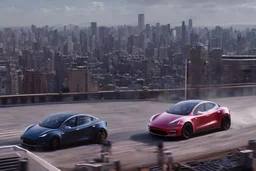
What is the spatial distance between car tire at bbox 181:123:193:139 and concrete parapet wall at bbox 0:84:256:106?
527 inches

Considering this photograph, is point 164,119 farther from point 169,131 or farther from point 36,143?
point 36,143

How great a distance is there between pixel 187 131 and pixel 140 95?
547 inches

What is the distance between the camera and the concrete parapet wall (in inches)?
1068

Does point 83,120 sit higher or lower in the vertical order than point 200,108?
lower

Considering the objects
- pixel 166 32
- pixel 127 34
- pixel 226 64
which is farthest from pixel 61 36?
pixel 226 64

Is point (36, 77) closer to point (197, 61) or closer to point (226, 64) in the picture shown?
point (197, 61)

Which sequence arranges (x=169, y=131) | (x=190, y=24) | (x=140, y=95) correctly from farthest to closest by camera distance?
(x=190, y=24) → (x=140, y=95) → (x=169, y=131)

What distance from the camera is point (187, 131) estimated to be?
16219 mm

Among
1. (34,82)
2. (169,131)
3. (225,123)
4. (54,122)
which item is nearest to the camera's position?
(54,122)

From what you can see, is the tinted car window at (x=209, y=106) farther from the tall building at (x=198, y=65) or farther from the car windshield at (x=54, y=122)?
the tall building at (x=198, y=65)

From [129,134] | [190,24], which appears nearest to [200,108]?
[129,134]

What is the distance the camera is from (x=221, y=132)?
1761 cm

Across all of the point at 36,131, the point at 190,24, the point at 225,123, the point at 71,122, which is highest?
the point at 190,24

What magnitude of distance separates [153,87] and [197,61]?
4851 mm
